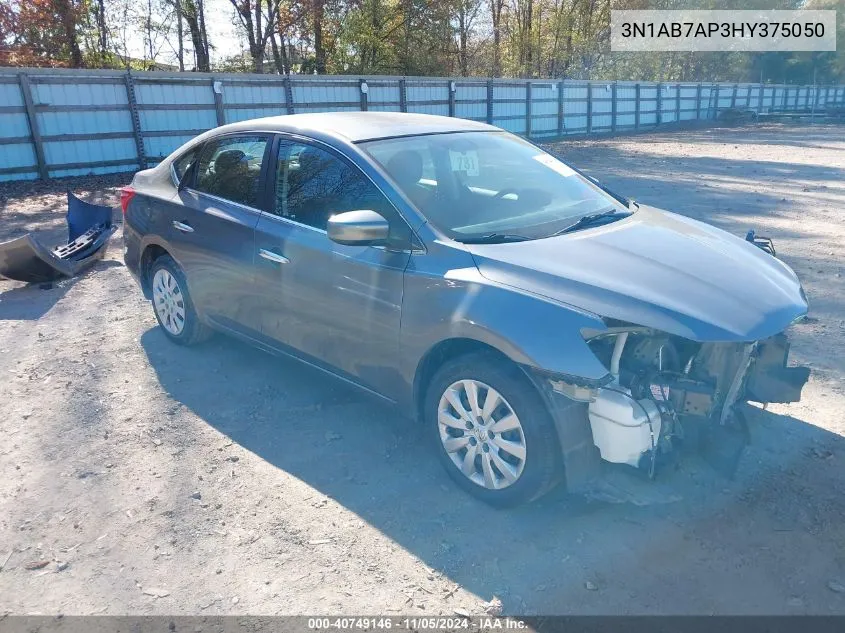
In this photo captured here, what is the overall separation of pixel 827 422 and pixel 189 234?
415 cm

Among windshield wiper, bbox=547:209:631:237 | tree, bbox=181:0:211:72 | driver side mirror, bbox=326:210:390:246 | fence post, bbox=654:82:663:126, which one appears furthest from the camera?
fence post, bbox=654:82:663:126

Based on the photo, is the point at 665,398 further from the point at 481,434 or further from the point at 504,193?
the point at 504,193

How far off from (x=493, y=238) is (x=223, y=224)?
75.4 inches

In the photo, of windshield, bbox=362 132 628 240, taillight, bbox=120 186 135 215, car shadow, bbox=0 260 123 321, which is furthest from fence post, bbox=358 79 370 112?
windshield, bbox=362 132 628 240

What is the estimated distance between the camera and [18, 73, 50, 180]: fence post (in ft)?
43.8

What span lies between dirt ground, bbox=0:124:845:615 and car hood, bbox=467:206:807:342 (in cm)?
77

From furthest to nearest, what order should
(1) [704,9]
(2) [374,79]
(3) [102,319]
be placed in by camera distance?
(1) [704,9], (2) [374,79], (3) [102,319]

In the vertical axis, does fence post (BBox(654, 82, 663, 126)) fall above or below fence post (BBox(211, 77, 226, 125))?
below

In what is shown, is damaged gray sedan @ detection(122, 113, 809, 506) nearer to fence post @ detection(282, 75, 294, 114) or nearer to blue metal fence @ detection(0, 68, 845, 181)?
blue metal fence @ detection(0, 68, 845, 181)

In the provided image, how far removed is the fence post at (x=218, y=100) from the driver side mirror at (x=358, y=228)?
14.1 metres

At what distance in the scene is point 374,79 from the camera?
20.1 m

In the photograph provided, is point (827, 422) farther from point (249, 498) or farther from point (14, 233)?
point (14, 233)

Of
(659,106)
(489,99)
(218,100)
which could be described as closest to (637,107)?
(659,106)

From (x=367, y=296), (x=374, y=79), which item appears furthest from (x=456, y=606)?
(x=374, y=79)
